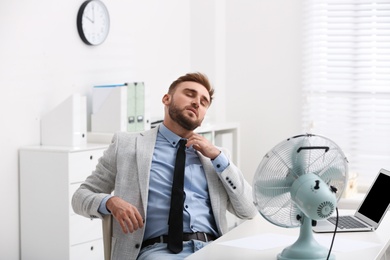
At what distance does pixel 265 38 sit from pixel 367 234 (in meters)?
3.19

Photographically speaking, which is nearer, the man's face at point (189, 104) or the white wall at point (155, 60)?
the man's face at point (189, 104)

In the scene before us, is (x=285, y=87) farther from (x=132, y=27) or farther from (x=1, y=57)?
(x=1, y=57)

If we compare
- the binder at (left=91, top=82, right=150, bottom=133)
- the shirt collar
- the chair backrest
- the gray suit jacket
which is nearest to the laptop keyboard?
the gray suit jacket

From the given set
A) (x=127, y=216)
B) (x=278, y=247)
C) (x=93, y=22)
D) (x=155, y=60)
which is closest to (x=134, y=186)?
(x=127, y=216)

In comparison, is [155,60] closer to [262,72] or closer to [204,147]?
[262,72]

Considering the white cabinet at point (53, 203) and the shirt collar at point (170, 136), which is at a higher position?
the shirt collar at point (170, 136)

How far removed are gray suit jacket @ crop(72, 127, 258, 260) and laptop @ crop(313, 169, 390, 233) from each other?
32cm

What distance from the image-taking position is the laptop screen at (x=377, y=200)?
8.96 feet

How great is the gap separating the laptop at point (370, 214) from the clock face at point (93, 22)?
85.3 inches

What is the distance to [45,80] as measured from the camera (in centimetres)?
404

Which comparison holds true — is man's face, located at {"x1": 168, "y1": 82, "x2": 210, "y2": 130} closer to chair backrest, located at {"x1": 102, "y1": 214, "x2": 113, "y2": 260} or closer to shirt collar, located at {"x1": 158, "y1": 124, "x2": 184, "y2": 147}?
shirt collar, located at {"x1": 158, "y1": 124, "x2": 184, "y2": 147}

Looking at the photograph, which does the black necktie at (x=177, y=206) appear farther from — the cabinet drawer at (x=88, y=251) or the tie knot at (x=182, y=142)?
the cabinet drawer at (x=88, y=251)

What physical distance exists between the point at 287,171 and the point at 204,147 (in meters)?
0.53

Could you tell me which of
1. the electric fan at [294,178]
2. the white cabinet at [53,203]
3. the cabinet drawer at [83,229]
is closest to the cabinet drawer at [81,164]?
the white cabinet at [53,203]
